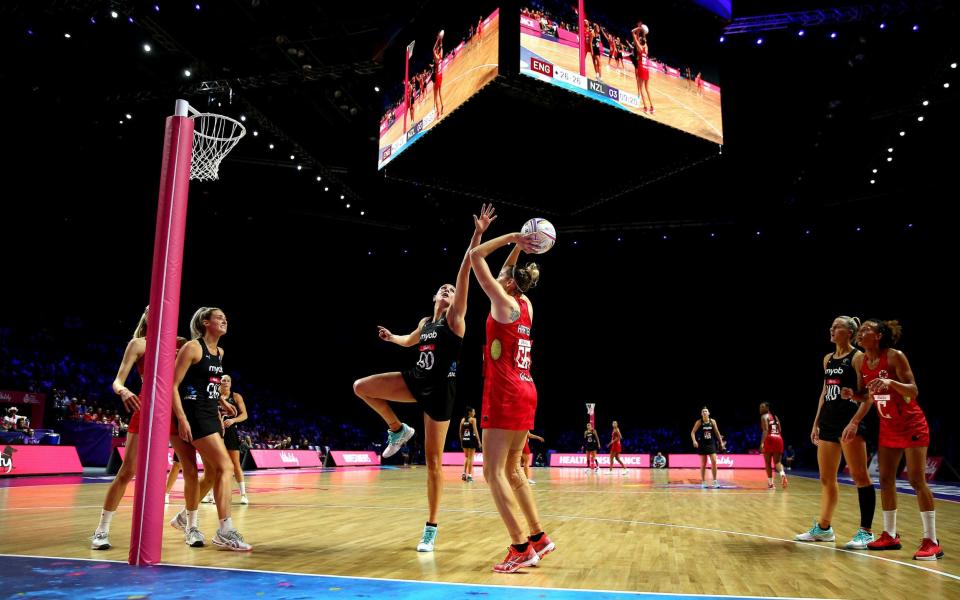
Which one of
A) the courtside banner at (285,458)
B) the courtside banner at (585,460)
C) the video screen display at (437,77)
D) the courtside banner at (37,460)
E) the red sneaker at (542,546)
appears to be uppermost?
the video screen display at (437,77)

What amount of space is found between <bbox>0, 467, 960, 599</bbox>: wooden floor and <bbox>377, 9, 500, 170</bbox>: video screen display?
21.7ft

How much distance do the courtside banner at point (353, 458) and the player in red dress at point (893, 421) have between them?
20832 millimetres

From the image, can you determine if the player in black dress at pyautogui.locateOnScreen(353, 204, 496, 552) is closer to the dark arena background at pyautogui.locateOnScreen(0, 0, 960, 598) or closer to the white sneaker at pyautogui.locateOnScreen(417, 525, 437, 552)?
the white sneaker at pyautogui.locateOnScreen(417, 525, 437, 552)

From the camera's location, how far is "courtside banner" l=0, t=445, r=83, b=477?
1371 centimetres

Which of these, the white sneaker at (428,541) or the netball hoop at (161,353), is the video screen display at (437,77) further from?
the white sneaker at (428,541)

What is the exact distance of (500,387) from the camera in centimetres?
471

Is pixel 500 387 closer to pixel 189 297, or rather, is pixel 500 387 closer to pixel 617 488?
pixel 617 488

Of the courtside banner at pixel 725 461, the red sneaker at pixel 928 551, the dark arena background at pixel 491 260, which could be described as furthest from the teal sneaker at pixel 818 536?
the courtside banner at pixel 725 461

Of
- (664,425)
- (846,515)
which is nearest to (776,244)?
(664,425)

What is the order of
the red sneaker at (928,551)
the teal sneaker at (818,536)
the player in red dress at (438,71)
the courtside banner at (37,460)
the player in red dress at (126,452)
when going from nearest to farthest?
the player in red dress at (126,452)
the red sneaker at (928,551)
the teal sneaker at (818,536)
the player in red dress at (438,71)
the courtside banner at (37,460)

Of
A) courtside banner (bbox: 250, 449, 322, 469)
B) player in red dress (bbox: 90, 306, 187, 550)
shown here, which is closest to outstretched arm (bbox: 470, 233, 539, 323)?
player in red dress (bbox: 90, 306, 187, 550)

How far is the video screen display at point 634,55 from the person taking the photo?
420 inches

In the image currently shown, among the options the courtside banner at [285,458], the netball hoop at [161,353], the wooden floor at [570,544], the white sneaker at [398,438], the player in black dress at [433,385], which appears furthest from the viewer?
the courtside banner at [285,458]

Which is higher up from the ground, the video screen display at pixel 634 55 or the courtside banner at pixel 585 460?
the video screen display at pixel 634 55
